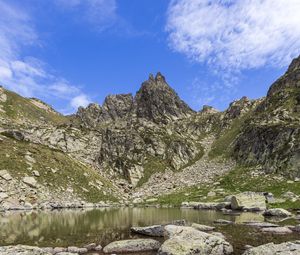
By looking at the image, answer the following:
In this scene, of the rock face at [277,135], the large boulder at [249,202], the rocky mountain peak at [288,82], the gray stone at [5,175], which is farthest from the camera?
Answer: the rocky mountain peak at [288,82]

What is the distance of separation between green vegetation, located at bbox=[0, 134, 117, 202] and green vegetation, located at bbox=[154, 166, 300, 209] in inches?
820

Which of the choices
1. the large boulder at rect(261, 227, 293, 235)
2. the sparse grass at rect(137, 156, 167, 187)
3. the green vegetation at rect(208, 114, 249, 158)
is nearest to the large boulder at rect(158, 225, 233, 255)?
the large boulder at rect(261, 227, 293, 235)

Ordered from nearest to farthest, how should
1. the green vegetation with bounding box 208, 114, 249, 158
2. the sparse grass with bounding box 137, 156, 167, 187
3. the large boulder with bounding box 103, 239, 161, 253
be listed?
the large boulder with bounding box 103, 239, 161, 253, the sparse grass with bounding box 137, 156, 167, 187, the green vegetation with bounding box 208, 114, 249, 158

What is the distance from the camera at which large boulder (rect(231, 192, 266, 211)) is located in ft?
251

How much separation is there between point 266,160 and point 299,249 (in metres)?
106

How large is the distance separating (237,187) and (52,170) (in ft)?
184

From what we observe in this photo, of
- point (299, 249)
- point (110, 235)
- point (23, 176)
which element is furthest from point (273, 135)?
point (299, 249)

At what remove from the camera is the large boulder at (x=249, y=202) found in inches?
3010

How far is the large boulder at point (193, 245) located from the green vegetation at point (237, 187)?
63860mm

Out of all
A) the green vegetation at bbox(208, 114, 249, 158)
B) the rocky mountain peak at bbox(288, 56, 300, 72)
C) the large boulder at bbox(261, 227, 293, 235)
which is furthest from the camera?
the rocky mountain peak at bbox(288, 56, 300, 72)

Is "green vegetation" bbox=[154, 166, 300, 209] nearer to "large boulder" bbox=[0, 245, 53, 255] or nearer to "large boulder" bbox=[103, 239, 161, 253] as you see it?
"large boulder" bbox=[103, 239, 161, 253]

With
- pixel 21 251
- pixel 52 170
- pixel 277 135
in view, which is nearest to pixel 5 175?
pixel 52 170

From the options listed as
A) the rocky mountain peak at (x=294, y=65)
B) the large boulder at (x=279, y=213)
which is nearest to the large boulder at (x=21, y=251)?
the large boulder at (x=279, y=213)

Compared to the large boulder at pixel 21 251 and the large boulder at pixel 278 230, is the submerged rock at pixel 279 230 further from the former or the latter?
the large boulder at pixel 21 251
